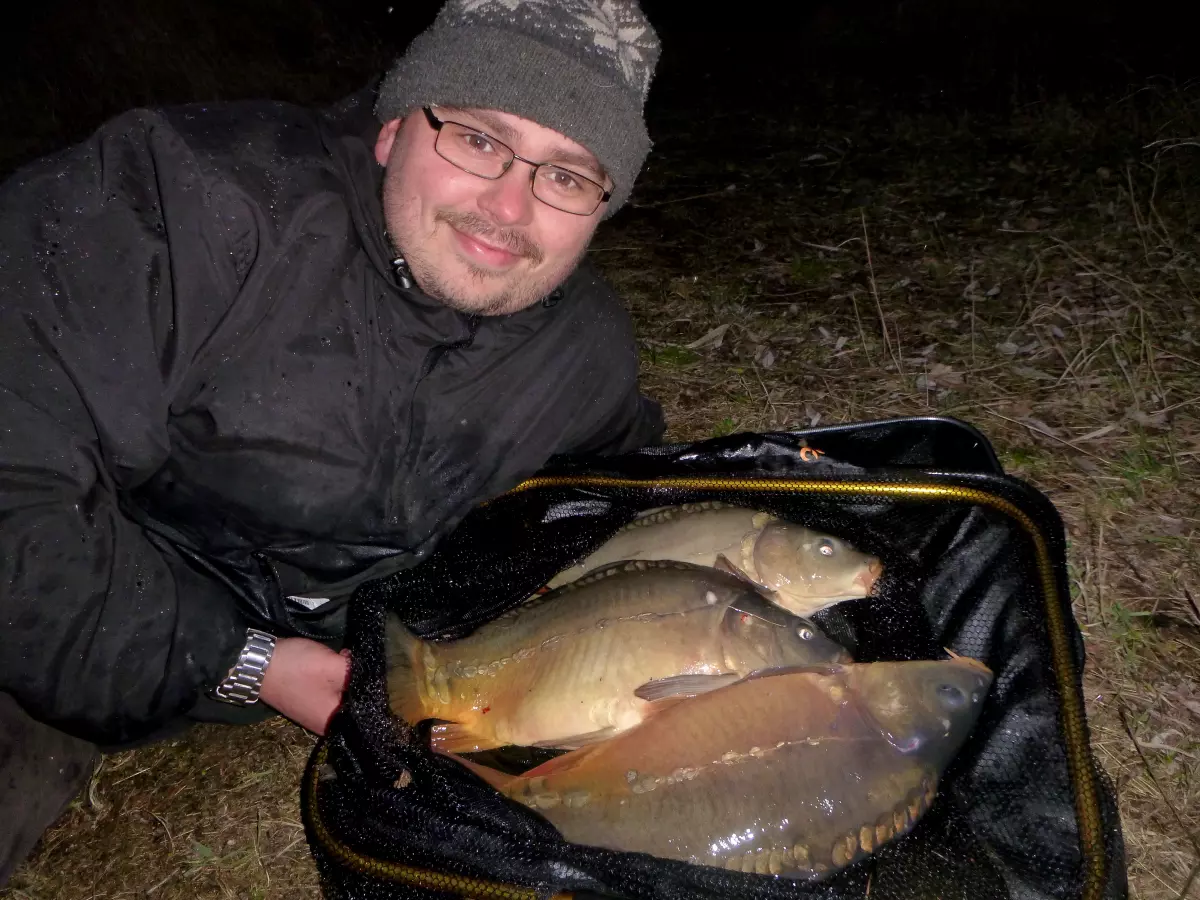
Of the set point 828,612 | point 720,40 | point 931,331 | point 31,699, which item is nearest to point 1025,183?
point 931,331

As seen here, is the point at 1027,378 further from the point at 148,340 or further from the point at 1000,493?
the point at 148,340

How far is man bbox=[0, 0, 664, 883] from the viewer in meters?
1.74

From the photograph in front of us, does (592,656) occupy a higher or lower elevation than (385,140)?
lower

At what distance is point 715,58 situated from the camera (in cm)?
1232

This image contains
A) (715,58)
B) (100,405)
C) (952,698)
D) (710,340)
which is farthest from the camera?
(715,58)

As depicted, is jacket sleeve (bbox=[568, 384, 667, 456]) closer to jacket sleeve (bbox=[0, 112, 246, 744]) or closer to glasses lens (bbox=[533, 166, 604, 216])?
glasses lens (bbox=[533, 166, 604, 216])

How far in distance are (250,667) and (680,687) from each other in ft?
3.82

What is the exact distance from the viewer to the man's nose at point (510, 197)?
2117 mm

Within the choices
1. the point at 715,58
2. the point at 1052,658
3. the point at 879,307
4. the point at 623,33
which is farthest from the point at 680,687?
the point at 715,58

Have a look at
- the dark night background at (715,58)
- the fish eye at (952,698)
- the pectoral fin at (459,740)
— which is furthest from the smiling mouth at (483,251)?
the dark night background at (715,58)

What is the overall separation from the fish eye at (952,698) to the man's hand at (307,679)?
154cm

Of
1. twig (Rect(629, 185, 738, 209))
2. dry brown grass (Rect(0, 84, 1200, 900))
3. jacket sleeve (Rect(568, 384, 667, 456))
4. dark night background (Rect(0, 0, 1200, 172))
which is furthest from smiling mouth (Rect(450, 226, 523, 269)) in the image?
dark night background (Rect(0, 0, 1200, 172))

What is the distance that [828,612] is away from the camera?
246cm

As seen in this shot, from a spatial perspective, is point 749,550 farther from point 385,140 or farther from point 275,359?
point 385,140
